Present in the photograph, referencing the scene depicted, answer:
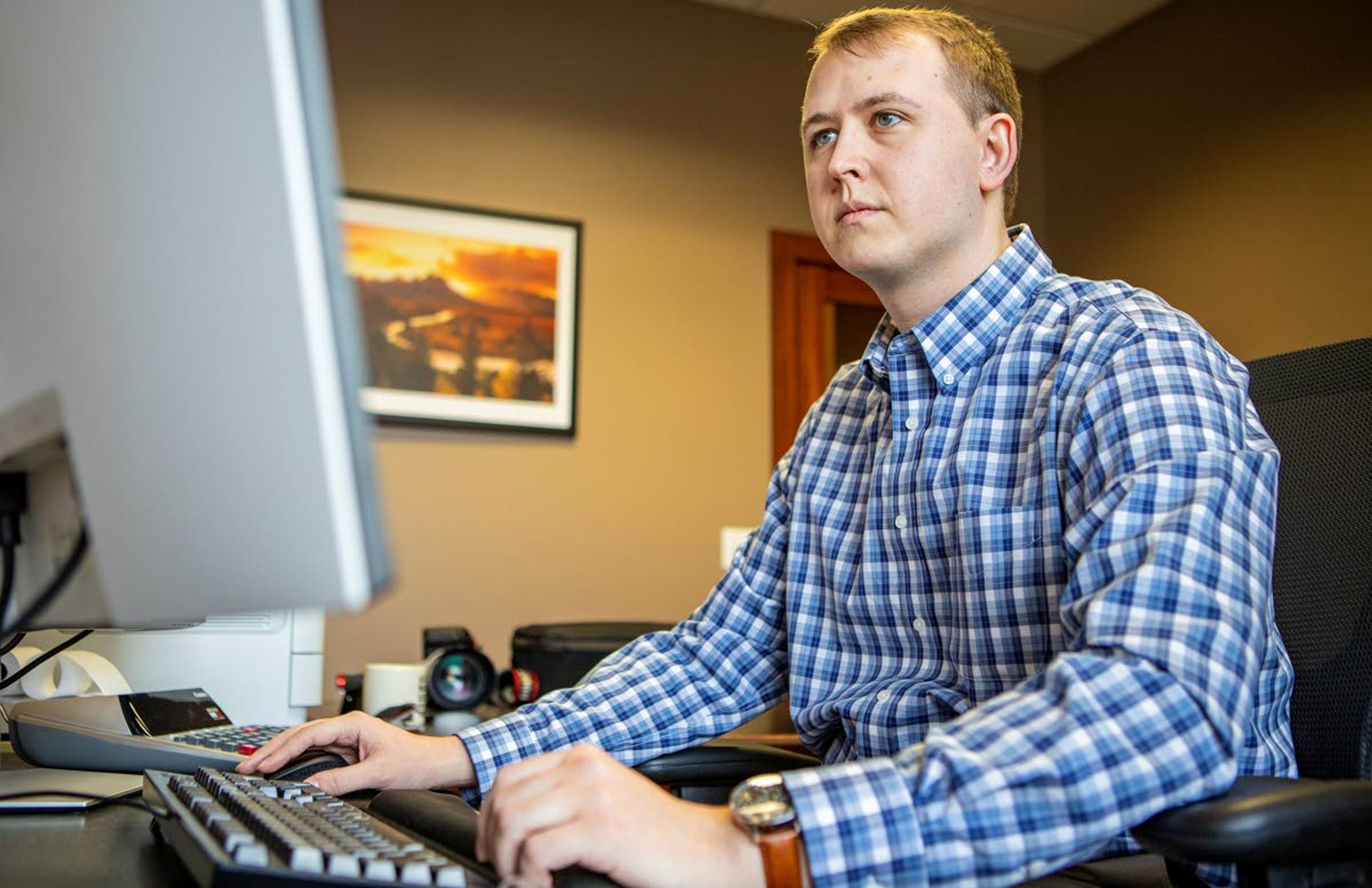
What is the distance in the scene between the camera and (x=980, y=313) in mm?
1238

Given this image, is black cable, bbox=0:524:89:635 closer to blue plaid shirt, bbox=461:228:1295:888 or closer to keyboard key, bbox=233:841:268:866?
keyboard key, bbox=233:841:268:866

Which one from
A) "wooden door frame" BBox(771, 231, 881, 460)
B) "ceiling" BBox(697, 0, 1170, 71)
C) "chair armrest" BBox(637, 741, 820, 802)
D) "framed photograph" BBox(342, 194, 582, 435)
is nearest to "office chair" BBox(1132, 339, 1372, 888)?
"chair armrest" BBox(637, 741, 820, 802)

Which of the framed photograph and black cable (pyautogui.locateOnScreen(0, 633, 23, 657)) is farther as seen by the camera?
the framed photograph

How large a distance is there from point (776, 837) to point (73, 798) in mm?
602

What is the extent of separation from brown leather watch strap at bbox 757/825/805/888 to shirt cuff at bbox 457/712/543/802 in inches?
20.7

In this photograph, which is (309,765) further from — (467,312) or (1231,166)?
(1231,166)

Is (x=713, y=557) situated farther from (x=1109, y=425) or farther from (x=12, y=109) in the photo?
(x=12, y=109)

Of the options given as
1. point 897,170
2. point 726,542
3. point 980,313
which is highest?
point 897,170

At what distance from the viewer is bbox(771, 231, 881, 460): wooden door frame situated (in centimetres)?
375

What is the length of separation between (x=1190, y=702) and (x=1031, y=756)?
0.11m

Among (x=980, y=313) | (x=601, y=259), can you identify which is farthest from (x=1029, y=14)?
(x=980, y=313)

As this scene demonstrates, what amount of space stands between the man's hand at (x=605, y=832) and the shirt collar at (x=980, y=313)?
25.2 inches

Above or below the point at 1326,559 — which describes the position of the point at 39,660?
below

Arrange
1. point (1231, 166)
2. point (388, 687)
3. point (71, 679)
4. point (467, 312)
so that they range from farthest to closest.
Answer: point (1231, 166)
point (467, 312)
point (388, 687)
point (71, 679)
